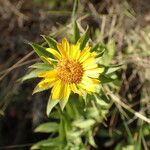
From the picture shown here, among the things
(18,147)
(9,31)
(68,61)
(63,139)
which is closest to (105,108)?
(63,139)

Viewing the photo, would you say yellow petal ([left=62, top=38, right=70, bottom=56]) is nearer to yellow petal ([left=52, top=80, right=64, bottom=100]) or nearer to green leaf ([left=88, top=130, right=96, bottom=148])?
yellow petal ([left=52, top=80, right=64, bottom=100])

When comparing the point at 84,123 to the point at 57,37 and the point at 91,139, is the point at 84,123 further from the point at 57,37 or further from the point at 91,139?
the point at 57,37

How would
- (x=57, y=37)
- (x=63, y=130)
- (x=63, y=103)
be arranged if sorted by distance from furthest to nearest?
1. (x=57, y=37)
2. (x=63, y=130)
3. (x=63, y=103)

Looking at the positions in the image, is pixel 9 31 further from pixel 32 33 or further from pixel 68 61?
pixel 68 61

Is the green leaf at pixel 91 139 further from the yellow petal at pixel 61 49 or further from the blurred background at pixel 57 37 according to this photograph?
the yellow petal at pixel 61 49

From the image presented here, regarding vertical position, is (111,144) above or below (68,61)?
below

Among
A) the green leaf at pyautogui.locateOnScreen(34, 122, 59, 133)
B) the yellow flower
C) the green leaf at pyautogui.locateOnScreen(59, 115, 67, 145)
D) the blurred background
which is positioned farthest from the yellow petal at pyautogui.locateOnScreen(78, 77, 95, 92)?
the blurred background

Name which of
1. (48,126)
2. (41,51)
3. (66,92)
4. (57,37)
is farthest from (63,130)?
(57,37)
